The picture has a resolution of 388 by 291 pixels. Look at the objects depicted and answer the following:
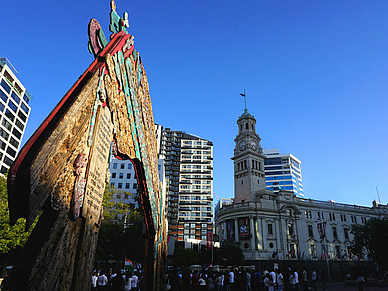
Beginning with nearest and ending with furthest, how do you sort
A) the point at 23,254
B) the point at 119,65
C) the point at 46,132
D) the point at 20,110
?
the point at 23,254 < the point at 46,132 < the point at 119,65 < the point at 20,110

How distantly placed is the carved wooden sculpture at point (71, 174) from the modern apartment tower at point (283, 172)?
113063 mm

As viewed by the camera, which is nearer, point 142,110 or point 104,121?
point 104,121

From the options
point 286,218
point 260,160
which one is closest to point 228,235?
point 286,218

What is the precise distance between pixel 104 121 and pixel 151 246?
693 cm

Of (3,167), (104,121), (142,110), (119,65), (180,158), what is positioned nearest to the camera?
(104,121)

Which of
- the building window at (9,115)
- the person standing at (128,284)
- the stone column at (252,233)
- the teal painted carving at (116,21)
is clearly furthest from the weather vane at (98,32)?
the building window at (9,115)

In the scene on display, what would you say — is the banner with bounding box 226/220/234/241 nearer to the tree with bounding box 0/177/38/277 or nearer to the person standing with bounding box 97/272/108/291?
the tree with bounding box 0/177/38/277

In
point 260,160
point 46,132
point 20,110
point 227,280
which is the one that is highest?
point 20,110

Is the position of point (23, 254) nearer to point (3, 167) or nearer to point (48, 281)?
point (48, 281)

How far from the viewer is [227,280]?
16.7 meters

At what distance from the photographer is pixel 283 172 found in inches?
4464

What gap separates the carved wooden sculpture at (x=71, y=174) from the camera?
300 cm

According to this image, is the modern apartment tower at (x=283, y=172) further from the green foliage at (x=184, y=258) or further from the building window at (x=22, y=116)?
the building window at (x=22, y=116)

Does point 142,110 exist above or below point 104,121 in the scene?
above
